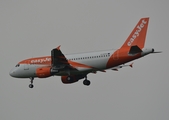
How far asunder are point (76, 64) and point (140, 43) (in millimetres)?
7324

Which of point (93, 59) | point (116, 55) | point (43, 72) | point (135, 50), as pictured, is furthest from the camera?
point (43, 72)

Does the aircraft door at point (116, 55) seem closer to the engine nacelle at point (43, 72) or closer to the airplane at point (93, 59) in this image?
the airplane at point (93, 59)

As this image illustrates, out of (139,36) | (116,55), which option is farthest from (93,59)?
(139,36)

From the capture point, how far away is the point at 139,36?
196ft

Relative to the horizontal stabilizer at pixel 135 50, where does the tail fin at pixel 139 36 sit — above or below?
above

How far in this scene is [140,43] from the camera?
194 ft

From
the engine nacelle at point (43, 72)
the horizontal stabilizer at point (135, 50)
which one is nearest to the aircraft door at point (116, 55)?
the horizontal stabilizer at point (135, 50)

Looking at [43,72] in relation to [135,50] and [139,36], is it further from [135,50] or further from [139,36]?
[139,36]

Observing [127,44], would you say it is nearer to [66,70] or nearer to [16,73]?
[66,70]

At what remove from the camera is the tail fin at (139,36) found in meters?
59.3

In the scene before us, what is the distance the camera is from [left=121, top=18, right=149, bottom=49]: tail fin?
59344 mm

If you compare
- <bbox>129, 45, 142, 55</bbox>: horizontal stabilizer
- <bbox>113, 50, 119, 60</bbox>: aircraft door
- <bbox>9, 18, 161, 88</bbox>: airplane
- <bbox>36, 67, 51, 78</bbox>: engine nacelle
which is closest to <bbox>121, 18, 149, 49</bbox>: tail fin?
<bbox>9, 18, 161, 88</bbox>: airplane

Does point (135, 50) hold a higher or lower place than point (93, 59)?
higher

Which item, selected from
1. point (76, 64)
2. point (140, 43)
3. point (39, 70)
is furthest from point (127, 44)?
point (39, 70)
